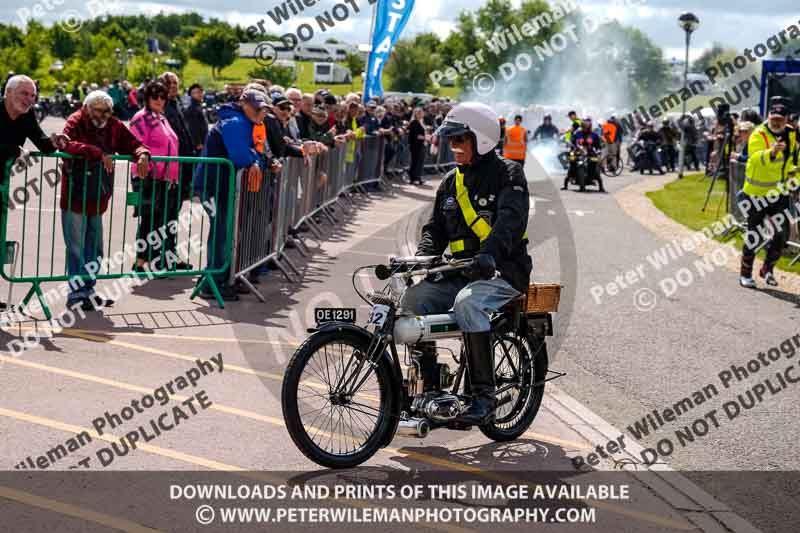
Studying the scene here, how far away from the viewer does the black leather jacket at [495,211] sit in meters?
6.29

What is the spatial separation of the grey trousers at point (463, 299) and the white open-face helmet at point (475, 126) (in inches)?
29.0

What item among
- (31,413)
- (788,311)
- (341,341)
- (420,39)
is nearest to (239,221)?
(31,413)

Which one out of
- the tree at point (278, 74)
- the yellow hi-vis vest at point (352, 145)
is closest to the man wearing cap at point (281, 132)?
the yellow hi-vis vest at point (352, 145)

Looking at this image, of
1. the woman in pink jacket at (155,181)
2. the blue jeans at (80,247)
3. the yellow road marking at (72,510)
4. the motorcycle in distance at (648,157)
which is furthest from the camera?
the motorcycle in distance at (648,157)

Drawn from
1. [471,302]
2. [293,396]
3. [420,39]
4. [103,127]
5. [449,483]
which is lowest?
[449,483]

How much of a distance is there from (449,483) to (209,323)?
168 inches

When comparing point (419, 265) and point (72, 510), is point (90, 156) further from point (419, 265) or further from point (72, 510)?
point (72, 510)

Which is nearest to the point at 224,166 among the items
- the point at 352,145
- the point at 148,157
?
the point at 148,157

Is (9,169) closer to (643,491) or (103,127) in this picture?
(103,127)

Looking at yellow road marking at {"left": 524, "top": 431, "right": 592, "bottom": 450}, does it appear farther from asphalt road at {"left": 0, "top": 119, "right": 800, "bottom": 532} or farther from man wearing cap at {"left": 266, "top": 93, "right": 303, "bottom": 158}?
man wearing cap at {"left": 266, "top": 93, "right": 303, "bottom": 158}

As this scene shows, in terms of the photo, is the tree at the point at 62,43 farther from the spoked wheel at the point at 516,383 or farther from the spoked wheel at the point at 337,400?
the spoked wheel at the point at 337,400

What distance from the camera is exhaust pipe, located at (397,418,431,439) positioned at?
238 inches

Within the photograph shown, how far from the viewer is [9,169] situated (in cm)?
928

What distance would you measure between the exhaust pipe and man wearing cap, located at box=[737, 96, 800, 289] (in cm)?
822
